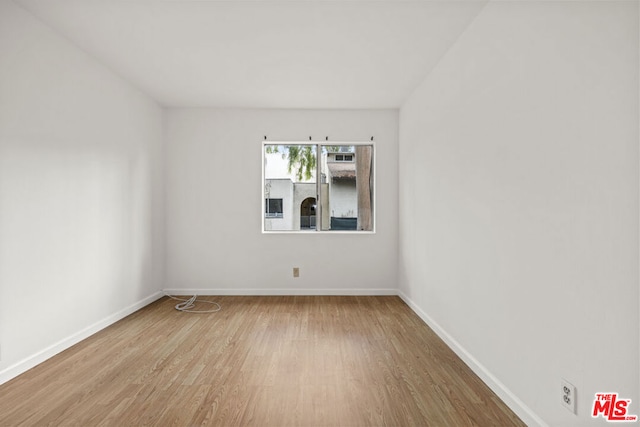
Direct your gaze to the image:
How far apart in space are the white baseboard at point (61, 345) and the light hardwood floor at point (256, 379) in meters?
0.05

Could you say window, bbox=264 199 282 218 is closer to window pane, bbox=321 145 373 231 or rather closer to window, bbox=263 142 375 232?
window, bbox=263 142 375 232

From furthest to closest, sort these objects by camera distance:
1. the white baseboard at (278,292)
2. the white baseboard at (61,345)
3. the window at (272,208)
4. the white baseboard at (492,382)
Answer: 1. the window at (272,208)
2. the white baseboard at (278,292)
3. the white baseboard at (61,345)
4. the white baseboard at (492,382)

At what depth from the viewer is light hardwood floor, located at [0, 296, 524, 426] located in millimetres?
1938

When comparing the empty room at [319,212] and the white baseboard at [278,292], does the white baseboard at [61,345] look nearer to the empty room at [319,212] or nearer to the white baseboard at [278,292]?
the empty room at [319,212]

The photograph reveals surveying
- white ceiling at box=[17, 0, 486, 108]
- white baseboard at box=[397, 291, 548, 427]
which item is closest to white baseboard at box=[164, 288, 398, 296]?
white baseboard at box=[397, 291, 548, 427]

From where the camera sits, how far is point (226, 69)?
346 centimetres

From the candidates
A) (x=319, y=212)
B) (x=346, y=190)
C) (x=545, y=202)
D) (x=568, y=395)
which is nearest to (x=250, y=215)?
(x=319, y=212)

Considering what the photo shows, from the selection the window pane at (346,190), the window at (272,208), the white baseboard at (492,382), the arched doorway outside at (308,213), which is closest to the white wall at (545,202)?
the white baseboard at (492,382)

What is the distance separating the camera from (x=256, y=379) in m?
2.37

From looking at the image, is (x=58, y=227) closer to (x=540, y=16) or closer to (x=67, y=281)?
(x=67, y=281)

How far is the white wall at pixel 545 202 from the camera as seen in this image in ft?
4.37

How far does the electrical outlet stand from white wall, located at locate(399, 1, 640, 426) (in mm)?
30

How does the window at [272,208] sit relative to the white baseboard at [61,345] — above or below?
above

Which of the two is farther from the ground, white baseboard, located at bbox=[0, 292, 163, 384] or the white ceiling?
the white ceiling
